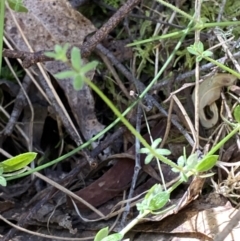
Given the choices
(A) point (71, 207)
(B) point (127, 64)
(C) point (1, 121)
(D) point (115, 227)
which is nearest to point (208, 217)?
(D) point (115, 227)

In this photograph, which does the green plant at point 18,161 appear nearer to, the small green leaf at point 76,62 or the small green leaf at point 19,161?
the small green leaf at point 19,161

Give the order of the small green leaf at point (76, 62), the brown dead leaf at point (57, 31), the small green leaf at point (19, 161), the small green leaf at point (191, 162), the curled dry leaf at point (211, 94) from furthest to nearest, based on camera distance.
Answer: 1. the brown dead leaf at point (57, 31)
2. the curled dry leaf at point (211, 94)
3. the small green leaf at point (19, 161)
4. the small green leaf at point (191, 162)
5. the small green leaf at point (76, 62)

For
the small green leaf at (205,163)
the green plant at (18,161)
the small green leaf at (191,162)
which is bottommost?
the green plant at (18,161)

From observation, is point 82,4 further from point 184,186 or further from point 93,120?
point 184,186

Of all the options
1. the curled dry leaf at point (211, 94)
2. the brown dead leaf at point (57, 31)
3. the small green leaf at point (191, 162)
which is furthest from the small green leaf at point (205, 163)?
the brown dead leaf at point (57, 31)

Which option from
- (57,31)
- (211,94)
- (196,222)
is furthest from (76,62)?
(57,31)
